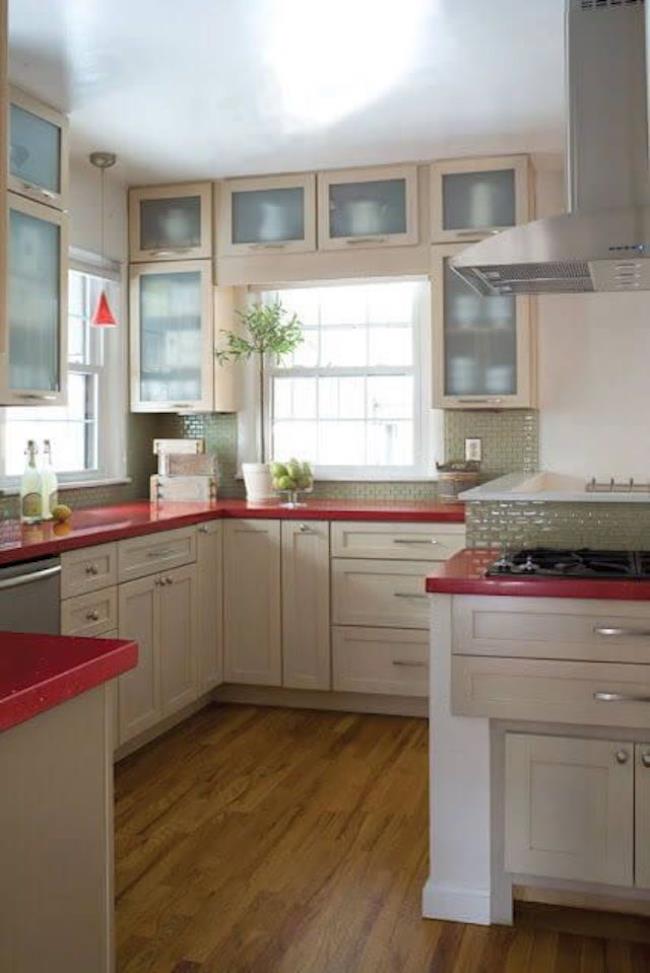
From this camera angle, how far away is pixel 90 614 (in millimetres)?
3533

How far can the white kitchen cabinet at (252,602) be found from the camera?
4.53 meters

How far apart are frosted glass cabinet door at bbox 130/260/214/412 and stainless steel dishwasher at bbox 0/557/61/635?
72.1 inches

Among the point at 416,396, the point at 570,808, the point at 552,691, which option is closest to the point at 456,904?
the point at 570,808

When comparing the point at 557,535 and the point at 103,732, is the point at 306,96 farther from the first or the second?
the point at 103,732

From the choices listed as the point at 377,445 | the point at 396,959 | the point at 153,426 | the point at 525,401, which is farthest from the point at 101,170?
the point at 396,959

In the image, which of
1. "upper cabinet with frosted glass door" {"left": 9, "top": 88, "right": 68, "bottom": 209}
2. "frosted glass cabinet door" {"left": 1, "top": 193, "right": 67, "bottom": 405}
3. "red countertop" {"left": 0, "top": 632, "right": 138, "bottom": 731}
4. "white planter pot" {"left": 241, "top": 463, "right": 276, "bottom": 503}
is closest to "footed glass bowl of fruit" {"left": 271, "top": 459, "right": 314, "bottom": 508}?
"white planter pot" {"left": 241, "top": 463, "right": 276, "bottom": 503}

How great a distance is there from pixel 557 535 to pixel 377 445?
2222 millimetres

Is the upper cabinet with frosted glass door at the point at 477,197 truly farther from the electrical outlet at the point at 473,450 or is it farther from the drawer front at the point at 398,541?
→ the drawer front at the point at 398,541

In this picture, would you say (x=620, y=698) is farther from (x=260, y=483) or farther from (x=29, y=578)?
(x=260, y=483)

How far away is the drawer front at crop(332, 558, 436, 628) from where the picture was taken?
434 centimetres

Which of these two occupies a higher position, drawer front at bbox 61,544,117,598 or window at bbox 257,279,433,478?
window at bbox 257,279,433,478

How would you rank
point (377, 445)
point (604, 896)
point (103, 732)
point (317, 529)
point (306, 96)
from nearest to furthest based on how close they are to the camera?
point (103, 732), point (604, 896), point (306, 96), point (317, 529), point (377, 445)

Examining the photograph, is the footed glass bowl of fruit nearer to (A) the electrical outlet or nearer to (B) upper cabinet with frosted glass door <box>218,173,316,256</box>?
(A) the electrical outlet

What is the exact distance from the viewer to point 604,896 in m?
2.58
